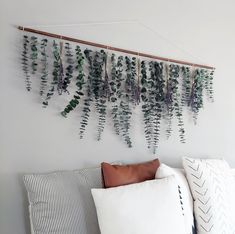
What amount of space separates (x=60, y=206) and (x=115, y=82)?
86 cm

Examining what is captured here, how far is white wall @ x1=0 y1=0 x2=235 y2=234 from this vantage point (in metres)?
1.75

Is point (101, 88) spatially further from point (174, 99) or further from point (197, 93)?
point (197, 93)

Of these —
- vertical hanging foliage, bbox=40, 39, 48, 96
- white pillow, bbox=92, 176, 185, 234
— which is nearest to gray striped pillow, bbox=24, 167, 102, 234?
white pillow, bbox=92, 176, 185, 234

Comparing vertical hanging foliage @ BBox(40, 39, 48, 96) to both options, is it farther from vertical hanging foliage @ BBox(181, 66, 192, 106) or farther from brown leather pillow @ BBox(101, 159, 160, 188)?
vertical hanging foliage @ BBox(181, 66, 192, 106)

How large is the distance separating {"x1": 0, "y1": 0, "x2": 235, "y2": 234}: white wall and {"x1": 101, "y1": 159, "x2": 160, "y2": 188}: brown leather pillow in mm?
305

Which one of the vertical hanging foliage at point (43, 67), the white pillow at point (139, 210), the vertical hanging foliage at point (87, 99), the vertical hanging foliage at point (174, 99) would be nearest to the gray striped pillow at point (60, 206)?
the white pillow at point (139, 210)

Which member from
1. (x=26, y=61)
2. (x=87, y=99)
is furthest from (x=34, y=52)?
(x=87, y=99)

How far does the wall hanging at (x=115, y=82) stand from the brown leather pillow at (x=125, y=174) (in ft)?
1.06

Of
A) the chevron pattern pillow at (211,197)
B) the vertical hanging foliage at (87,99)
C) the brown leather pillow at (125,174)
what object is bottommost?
the chevron pattern pillow at (211,197)

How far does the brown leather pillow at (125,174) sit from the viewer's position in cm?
159

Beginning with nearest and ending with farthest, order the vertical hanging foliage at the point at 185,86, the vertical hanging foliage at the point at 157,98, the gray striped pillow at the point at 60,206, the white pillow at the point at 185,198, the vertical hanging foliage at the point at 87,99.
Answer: the gray striped pillow at the point at 60,206, the white pillow at the point at 185,198, the vertical hanging foliage at the point at 87,99, the vertical hanging foliage at the point at 157,98, the vertical hanging foliage at the point at 185,86

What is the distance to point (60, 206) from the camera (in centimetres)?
155

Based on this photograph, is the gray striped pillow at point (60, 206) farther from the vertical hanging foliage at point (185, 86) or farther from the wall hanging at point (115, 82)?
the vertical hanging foliage at point (185, 86)

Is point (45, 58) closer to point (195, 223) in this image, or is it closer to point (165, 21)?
point (165, 21)
